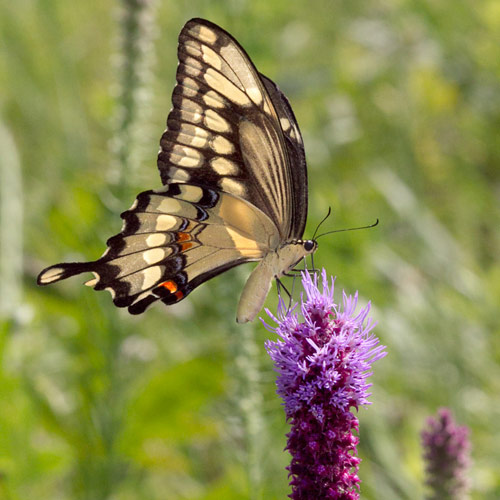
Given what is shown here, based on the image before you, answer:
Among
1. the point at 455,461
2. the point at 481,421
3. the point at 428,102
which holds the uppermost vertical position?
the point at 428,102

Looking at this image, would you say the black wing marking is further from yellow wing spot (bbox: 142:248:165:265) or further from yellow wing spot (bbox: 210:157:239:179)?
yellow wing spot (bbox: 142:248:165:265)

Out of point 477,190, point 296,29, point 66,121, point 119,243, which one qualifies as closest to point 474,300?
point 477,190

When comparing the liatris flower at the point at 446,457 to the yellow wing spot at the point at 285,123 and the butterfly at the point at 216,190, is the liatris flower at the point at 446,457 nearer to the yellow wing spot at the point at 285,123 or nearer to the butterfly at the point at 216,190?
the butterfly at the point at 216,190

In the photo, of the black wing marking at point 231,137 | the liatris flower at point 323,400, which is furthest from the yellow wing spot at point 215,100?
the liatris flower at point 323,400

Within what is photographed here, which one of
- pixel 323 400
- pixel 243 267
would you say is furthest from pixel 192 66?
pixel 323 400

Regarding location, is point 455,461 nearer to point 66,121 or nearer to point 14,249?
point 14,249
